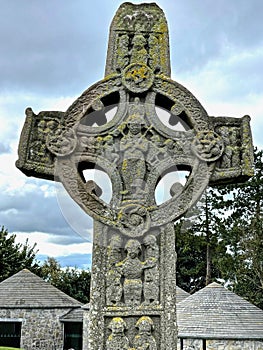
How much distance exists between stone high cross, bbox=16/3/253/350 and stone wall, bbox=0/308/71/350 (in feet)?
71.6

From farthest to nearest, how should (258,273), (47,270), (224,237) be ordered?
(47,270)
(224,237)
(258,273)

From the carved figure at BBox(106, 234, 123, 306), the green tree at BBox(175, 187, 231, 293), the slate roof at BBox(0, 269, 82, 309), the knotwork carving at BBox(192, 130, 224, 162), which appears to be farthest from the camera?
the green tree at BBox(175, 187, 231, 293)

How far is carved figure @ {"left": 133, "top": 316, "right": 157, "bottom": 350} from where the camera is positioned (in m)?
4.28

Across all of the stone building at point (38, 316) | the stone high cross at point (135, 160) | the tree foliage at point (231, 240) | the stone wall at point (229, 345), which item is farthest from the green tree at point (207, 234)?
the stone high cross at point (135, 160)

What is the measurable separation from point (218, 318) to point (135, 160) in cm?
1380

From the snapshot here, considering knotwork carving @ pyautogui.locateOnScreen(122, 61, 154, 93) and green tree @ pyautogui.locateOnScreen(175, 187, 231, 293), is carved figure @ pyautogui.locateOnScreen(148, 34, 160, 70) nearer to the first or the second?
knotwork carving @ pyautogui.locateOnScreen(122, 61, 154, 93)

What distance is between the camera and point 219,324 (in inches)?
667

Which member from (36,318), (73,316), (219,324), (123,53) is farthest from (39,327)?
(123,53)

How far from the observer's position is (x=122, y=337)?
431cm

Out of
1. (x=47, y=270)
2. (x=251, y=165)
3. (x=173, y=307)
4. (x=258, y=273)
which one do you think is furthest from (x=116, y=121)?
(x=47, y=270)

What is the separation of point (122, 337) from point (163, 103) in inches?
90.0

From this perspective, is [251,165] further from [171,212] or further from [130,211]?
[130,211]

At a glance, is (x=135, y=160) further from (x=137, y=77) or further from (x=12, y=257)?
(x=12, y=257)

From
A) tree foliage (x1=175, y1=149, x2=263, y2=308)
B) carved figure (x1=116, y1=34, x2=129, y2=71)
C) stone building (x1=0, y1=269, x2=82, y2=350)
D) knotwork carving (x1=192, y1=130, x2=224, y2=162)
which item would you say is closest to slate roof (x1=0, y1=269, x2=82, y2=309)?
stone building (x1=0, y1=269, x2=82, y2=350)
